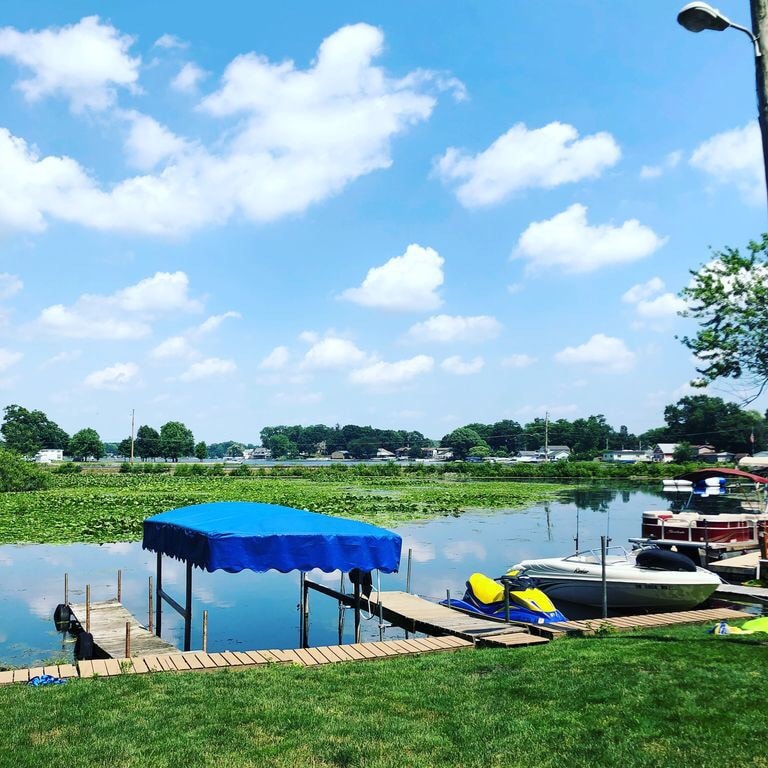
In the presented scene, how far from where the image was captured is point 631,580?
17.9 m

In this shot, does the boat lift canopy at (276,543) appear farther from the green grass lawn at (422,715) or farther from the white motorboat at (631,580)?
the white motorboat at (631,580)

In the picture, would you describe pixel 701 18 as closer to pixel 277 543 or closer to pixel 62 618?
pixel 277 543

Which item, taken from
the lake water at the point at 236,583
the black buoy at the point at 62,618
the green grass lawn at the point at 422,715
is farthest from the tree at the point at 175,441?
the green grass lawn at the point at 422,715

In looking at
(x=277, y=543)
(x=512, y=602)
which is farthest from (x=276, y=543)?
(x=512, y=602)

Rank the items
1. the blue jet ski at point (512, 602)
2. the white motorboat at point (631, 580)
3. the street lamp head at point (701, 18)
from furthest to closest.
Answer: the white motorboat at point (631, 580)
the blue jet ski at point (512, 602)
the street lamp head at point (701, 18)

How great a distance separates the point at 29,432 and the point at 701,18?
143647 mm

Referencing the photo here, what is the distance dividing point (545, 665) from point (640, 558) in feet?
35.4

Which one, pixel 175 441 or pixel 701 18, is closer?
pixel 701 18

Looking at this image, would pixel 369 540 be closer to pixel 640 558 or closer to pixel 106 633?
pixel 106 633

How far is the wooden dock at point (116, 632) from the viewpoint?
42.7ft

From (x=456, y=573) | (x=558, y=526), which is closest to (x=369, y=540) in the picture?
(x=456, y=573)

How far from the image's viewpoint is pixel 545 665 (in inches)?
360

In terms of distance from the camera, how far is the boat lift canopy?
11328 mm

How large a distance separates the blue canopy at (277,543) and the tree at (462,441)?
17000 centimetres
